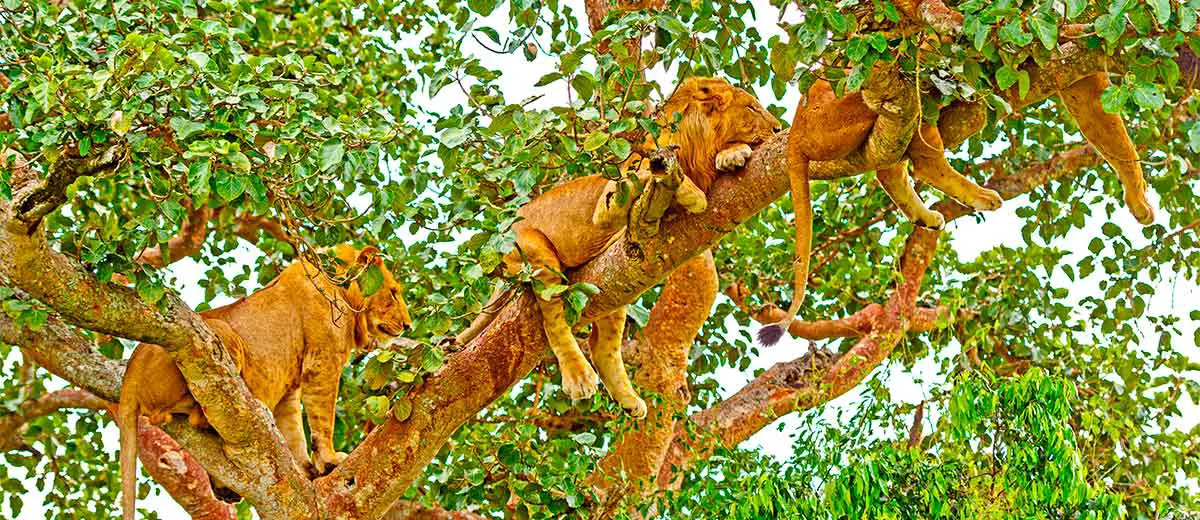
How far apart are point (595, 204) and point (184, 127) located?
149cm

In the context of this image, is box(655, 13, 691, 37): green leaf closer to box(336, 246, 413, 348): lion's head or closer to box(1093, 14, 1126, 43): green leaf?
box(1093, 14, 1126, 43): green leaf

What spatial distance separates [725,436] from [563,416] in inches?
32.3

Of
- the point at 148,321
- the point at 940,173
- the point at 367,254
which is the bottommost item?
the point at 940,173

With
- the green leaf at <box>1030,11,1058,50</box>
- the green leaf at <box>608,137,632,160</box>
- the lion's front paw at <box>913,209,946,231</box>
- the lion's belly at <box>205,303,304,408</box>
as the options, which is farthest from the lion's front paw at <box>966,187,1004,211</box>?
the lion's belly at <box>205,303,304,408</box>

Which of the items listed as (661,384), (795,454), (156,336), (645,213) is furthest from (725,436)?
(156,336)

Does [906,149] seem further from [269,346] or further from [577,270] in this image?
[269,346]

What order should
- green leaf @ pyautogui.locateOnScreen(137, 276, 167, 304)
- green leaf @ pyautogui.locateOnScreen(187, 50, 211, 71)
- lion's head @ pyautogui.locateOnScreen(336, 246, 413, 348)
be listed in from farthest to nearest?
lion's head @ pyautogui.locateOnScreen(336, 246, 413, 348) < green leaf @ pyautogui.locateOnScreen(137, 276, 167, 304) < green leaf @ pyautogui.locateOnScreen(187, 50, 211, 71)

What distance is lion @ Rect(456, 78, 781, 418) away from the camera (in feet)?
14.7

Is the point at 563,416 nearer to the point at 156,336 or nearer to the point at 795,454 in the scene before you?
the point at 795,454

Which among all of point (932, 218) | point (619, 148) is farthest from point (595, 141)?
point (932, 218)

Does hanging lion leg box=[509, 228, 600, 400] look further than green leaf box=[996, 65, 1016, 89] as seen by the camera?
Yes

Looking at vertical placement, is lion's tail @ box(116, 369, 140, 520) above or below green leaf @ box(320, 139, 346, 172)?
below

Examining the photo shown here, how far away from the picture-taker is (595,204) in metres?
4.75

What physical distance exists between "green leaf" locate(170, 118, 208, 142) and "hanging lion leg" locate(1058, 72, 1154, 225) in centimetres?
265
